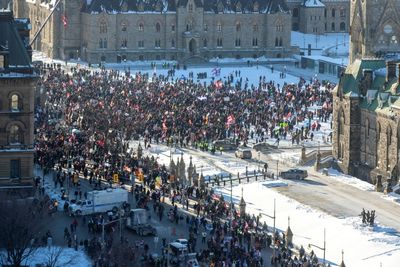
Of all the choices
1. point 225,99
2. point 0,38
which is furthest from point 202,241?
point 225,99

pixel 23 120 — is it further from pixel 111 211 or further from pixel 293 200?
pixel 293 200

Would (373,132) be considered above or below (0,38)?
below

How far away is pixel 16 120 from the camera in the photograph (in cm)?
7988

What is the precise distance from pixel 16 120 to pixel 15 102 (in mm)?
1109

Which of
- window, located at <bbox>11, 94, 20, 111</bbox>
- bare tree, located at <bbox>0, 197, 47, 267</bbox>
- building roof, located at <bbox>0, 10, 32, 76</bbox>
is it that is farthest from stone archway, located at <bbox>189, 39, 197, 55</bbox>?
bare tree, located at <bbox>0, 197, 47, 267</bbox>

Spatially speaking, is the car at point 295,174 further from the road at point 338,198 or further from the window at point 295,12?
the window at point 295,12

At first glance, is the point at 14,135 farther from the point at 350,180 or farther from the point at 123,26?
the point at 123,26

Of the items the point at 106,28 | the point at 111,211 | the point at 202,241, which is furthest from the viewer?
the point at 106,28

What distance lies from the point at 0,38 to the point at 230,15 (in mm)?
87001

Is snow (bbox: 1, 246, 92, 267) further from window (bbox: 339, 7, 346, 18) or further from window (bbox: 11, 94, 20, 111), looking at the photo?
window (bbox: 339, 7, 346, 18)

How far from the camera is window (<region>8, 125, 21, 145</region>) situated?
79938 mm

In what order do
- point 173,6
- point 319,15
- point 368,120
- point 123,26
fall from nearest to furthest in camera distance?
point 368,120 < point 123,26 < point 173,6 < point 319,15

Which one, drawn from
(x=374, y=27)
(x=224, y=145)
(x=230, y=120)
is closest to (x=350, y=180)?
(x=224, y=145)

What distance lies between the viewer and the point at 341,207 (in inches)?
3221
